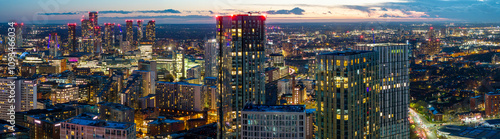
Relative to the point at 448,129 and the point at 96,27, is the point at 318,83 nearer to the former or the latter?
the point at 448,129

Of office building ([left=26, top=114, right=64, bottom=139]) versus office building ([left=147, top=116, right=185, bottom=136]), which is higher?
office building ([left=26, top=114, right=64, bottom=139])

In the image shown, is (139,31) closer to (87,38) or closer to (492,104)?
(87,38)

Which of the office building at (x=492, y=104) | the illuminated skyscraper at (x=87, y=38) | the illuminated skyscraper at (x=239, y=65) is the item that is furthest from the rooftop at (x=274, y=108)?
the illuminated skyscraper at (x=87, y=38)

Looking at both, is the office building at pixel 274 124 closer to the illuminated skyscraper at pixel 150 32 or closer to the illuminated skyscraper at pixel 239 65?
the illuminated skyscraper at pixel 239 65

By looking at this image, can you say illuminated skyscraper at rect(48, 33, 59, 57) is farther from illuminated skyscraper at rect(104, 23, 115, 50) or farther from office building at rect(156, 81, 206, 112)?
office building at rect(156, 81, 206, 112)

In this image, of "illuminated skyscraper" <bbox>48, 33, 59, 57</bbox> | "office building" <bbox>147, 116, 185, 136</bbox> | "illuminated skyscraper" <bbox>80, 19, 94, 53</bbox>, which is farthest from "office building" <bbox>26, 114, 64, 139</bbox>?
"illuminated skyscraper" <bbox>80, 19, 94, 53</bbox>

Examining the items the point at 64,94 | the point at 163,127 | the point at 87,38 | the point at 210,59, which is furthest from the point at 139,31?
the point at 163,127
